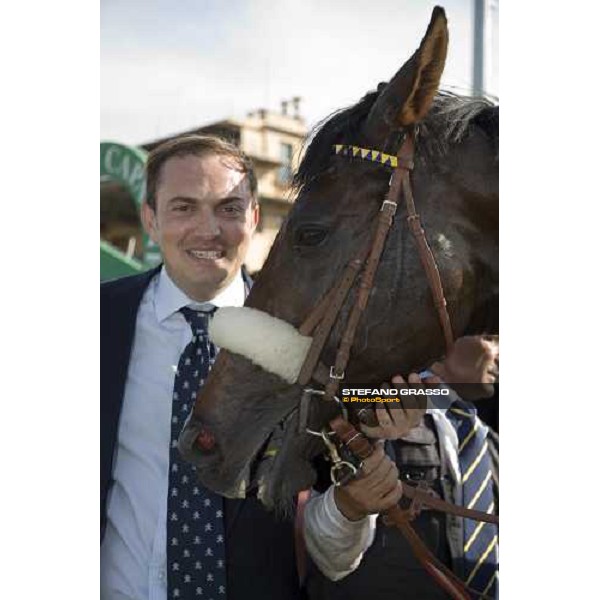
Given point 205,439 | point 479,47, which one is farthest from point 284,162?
point 205,439

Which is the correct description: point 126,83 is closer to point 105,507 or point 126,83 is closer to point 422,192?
point 422,192

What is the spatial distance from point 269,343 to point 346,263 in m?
0.23

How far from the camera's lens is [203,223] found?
6.57 ft

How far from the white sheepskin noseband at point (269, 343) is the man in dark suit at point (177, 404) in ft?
0.99

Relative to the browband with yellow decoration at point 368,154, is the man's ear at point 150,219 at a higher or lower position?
lower

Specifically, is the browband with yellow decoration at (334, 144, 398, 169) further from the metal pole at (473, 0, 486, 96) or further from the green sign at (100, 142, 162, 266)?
the green sign at (100, 142, 162, 266)

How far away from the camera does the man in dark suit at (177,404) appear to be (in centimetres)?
190

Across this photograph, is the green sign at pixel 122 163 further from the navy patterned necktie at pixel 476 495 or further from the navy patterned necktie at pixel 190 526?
the navy patterned necktie at pixel 476 495

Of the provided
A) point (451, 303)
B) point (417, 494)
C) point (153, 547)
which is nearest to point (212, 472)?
point (153, 547)

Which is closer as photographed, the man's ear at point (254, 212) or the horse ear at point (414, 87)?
the horse ear at point (414, 87)

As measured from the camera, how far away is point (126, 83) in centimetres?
210

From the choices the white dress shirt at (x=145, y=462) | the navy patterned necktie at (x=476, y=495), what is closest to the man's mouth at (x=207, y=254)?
the white dress shirt at (x=145, y=462)

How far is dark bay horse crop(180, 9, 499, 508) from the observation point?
1.69 m

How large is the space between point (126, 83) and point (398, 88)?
0.80 metres
